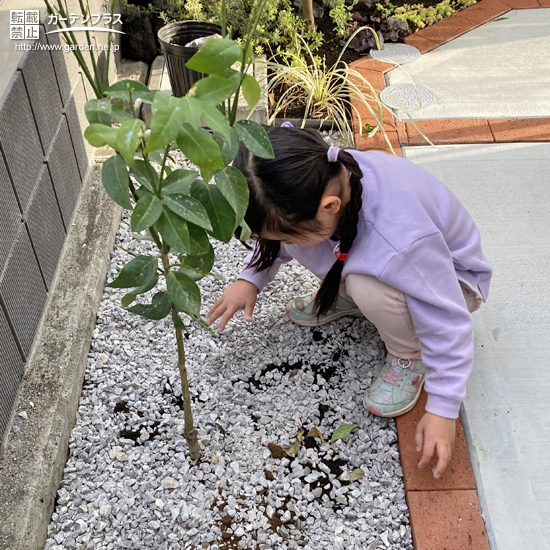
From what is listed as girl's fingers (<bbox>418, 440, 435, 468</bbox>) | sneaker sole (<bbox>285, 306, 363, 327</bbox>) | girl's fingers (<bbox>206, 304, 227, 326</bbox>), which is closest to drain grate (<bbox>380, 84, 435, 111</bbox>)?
sneaker sole (<bbox>285, 306, 363, 327</bbox>)

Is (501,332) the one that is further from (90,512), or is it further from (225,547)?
(90,512)

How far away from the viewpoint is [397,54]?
3.39m

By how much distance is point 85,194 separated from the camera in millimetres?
2430

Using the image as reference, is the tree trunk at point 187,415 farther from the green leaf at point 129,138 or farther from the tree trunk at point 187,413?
the green leaf at point 129,138

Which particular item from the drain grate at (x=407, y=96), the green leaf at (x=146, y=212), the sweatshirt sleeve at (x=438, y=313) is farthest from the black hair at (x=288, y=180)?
the drain grate at (x=407, y=96)

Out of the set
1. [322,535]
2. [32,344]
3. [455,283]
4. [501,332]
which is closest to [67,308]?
[32,344]

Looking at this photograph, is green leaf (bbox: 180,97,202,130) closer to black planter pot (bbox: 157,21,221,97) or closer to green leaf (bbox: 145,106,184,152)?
green leaf (bbox: 145,106,184,152)

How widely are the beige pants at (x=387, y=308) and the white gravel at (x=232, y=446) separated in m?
0.21

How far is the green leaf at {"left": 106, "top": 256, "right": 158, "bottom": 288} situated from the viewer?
1181mm

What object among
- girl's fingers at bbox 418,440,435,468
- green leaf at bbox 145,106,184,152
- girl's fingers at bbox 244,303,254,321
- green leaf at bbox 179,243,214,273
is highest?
green leaf at bbox 145,106,184,152

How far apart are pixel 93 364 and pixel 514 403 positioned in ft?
4.25

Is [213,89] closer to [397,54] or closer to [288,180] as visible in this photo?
[288,180]

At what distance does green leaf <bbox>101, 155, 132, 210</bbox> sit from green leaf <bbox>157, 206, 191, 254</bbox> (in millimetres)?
72

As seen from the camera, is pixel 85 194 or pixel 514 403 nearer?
pixel 514 403
